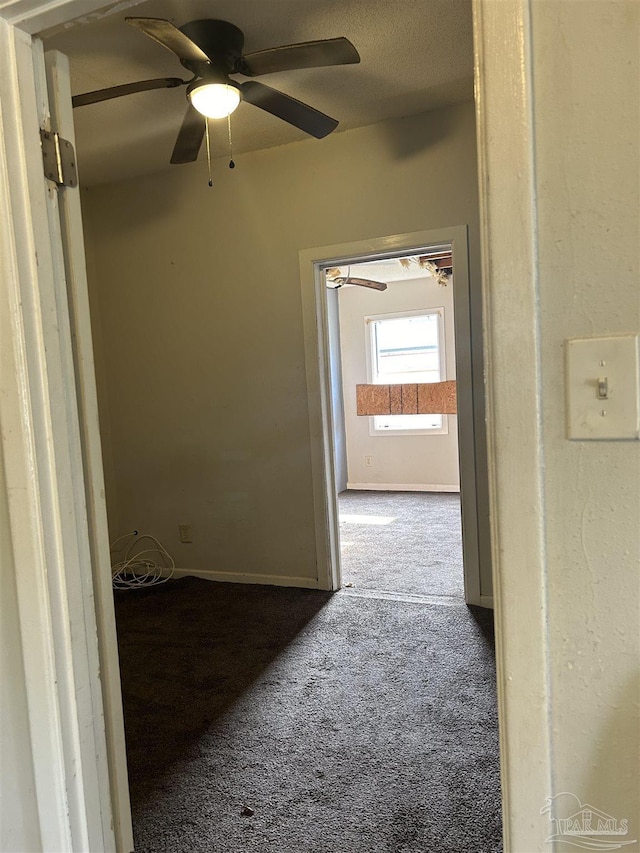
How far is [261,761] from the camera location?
1780 millimetres

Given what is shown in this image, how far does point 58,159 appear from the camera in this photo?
1.11 m

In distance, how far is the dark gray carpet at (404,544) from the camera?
11.0 ft

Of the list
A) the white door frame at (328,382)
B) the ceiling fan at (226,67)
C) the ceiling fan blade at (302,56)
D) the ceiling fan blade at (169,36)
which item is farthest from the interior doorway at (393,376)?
the ceiling fan blade at (169,36)

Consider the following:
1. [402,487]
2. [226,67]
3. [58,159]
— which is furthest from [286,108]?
[402,487]

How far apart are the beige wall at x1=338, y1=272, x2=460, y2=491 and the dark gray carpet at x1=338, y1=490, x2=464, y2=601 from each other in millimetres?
325

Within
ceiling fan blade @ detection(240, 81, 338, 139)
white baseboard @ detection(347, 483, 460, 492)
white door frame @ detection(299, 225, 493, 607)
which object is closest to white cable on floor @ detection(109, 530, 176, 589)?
white door frame @ detection(299, 225, 493, 607)

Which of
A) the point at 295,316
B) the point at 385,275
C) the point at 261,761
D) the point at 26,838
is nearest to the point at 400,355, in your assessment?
the point at 385,275

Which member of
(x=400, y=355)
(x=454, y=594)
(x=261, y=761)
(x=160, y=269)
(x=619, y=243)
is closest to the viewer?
(x=619, y=243)

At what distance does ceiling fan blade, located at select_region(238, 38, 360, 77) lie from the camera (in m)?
1.72

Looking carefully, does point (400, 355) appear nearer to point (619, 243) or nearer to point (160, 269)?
point (160, 269)

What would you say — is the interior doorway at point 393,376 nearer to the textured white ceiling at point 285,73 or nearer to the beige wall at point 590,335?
the textured white ceiling at point 285,73

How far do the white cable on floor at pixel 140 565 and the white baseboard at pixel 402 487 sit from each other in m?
3.21

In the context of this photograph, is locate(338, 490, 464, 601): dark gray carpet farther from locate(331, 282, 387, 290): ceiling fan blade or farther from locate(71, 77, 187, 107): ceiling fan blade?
locate(71, 77, 187, 107): ceiling fan blade

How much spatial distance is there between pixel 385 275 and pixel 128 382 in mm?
3232
